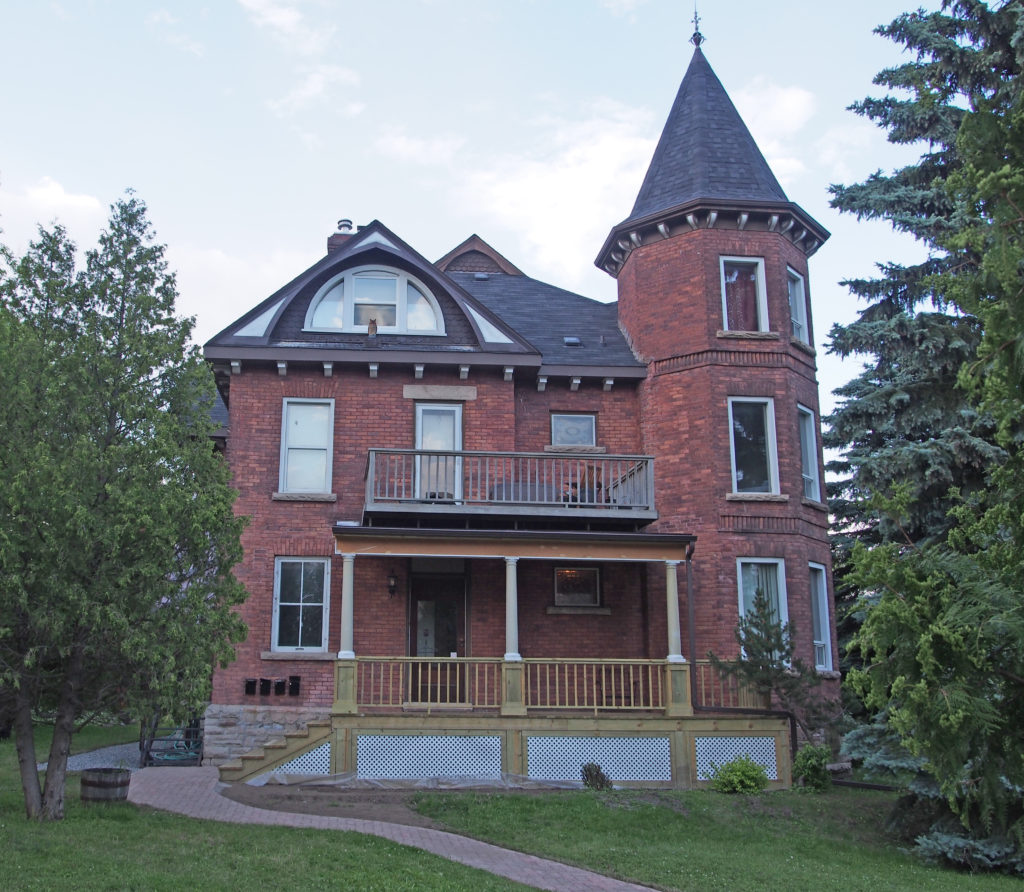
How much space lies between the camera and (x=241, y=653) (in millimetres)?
16562

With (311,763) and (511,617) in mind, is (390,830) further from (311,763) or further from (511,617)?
(511,617)

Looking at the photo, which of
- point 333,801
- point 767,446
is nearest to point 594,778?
point 333,801

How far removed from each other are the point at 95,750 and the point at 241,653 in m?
8.04

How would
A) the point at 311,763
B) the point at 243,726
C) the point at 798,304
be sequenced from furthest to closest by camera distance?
1. the point at 798,304
2. the point at 243,726
3. the point at 311,763

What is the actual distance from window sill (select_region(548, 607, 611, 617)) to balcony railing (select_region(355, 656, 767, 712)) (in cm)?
92

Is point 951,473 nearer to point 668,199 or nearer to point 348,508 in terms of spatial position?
point 668,199

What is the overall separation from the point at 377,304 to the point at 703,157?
23.1ft

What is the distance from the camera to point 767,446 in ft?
58.3

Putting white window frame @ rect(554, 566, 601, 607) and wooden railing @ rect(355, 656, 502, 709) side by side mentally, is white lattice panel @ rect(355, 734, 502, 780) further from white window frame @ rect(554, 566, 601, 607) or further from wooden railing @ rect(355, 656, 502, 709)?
white window frame @ rect(554, 566, 601, 607)

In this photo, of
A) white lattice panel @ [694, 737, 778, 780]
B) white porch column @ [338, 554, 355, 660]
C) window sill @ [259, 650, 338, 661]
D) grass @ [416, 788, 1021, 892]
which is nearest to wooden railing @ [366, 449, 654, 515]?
white porch column @ [338, 554, 355, 660]

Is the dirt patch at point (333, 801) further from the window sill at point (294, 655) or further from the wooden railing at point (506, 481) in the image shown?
the wooden railing at point (506, 481)

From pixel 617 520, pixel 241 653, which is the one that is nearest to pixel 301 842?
pixel 241 653

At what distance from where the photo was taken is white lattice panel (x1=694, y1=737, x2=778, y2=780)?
1469 cm

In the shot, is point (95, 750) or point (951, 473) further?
point (95, 750)
